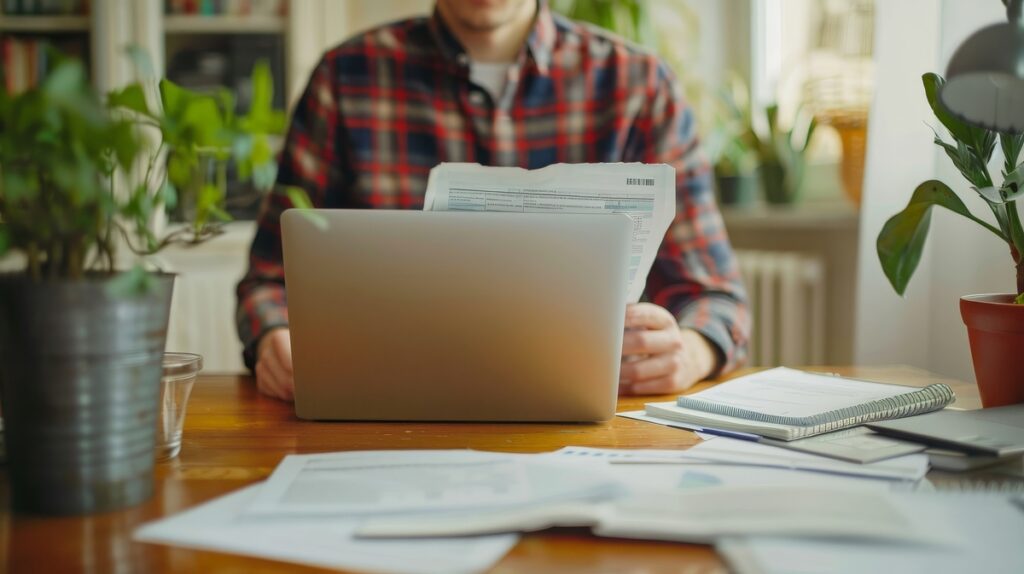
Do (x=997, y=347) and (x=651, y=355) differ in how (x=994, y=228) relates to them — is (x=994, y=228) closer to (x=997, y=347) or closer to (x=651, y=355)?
(x=997, y=347)

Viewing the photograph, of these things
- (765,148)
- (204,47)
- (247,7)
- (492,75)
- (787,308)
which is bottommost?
(787,308)

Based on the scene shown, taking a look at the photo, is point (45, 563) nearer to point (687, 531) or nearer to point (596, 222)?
point (687, 531)

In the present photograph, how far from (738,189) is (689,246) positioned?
3.78ft

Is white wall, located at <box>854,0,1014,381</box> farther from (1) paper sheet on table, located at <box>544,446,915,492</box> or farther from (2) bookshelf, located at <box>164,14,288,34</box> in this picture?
(2) bookshelf, located at <box>164,14,288,34</box>

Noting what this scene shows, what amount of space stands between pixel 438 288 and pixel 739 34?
231 centimetres

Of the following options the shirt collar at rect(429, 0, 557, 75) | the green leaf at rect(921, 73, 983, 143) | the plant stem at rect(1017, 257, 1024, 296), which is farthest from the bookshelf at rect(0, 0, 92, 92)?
the plant stem at rect(1017, 257, 1024, 296)

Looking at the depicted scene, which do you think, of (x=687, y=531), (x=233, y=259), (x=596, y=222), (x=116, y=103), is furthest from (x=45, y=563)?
(x=233, y=259)

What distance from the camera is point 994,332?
97 centimetres

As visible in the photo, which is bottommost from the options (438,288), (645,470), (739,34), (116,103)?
(645,470)

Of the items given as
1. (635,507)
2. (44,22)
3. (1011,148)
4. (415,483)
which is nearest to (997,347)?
(1011,148)

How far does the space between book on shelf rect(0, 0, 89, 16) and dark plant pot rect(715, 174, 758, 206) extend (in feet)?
6.30

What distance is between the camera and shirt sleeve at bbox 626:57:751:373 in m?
1.34

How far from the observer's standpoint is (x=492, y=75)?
1.70 meters

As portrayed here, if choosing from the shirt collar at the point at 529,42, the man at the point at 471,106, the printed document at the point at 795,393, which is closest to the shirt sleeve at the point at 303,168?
the man at the point at 471,106
